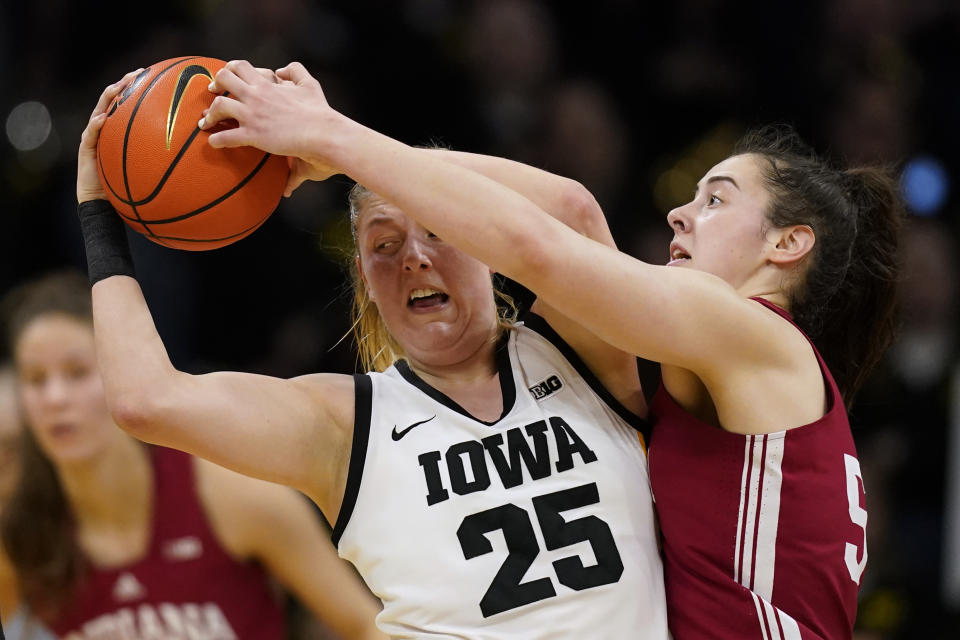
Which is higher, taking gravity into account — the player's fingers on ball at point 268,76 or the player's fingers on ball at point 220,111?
the player's fingers on ball at point 268,76

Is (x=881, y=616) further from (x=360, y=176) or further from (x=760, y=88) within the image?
(x=360, y=176)

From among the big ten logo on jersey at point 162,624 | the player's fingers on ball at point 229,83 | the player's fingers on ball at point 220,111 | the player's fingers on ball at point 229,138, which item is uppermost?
the player's fingers on ball at point 229,83

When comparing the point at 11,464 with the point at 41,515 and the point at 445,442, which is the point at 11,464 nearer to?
the point at 41,515

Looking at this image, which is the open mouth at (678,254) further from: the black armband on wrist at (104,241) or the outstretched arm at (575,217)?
the black armband on wrist at (104,241)

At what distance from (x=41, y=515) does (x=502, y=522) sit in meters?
2.03

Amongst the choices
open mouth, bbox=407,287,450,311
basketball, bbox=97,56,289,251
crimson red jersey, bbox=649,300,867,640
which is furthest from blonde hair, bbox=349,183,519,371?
crimson red jersey, bbox=649,300,867,640

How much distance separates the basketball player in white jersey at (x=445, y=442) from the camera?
2717 millimetres

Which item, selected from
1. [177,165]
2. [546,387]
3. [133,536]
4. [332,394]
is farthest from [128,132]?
[133,536]

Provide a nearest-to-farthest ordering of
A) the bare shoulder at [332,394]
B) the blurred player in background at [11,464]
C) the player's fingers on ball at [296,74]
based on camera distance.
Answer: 1. the player's fingers on ball at [296,74]
2. the bare shoulder at [332,394]
3. the blurred player in background at [11,464]

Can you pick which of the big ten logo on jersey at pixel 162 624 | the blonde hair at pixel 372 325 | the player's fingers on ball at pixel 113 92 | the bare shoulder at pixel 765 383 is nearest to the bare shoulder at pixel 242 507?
the big ten logo on jersey at pixel 162 624

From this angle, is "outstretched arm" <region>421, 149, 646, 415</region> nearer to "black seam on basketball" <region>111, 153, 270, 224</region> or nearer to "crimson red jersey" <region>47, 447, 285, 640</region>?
"black seam on basketball" <region>111, 153, 270, 224</region>

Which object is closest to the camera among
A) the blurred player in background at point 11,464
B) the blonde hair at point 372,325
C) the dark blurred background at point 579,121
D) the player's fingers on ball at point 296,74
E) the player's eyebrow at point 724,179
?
the player's fingers on ball at point 296,74

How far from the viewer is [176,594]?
396 centimetres

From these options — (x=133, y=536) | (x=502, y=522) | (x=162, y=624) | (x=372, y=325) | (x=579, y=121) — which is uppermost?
(x=579, y=121)
